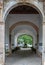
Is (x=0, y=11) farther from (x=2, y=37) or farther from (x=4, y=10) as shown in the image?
(x=2, y=37)

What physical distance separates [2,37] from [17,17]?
7947 mm

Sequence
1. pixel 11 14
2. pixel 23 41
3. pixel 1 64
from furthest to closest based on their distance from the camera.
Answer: pixel 23 41
pixel 11 14
pixel 1 64

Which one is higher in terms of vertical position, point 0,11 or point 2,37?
point 0,11

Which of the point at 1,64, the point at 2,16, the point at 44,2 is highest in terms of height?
the point at 44,2

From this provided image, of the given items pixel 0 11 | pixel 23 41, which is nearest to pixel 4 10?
pixel 0 11

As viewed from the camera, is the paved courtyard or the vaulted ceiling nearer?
the paved courtyard

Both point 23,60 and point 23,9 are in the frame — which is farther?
point 23,9

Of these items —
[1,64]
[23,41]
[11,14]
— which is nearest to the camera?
[1,64]

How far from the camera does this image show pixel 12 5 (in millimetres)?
11094

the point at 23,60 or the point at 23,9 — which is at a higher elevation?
the point at 23,9

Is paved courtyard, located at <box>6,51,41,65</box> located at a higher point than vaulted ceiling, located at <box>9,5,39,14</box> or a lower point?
lower

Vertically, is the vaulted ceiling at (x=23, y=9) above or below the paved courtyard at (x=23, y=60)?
above

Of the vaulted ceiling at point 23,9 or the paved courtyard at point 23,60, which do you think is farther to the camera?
the vaulted ceiling at point 23,9

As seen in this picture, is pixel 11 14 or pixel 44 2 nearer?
pixel 44 2
